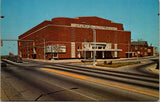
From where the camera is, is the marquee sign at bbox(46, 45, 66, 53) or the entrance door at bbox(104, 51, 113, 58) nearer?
the marquee sign at bbox(46, 45, 66, 53)

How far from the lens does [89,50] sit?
7344 cm

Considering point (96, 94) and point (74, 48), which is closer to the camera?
point (96, 94)

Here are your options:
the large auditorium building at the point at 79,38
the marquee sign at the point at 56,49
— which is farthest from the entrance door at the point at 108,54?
the marquee sign at the point at 56,49

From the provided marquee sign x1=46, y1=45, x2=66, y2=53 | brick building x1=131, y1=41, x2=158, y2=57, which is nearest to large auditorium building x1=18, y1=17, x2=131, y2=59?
marquee sign x1=46, y1=45, x2=66, y2=53

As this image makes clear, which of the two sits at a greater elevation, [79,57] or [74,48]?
[74,48]

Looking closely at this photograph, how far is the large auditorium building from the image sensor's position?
233ft

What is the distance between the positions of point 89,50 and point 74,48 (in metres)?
7.68

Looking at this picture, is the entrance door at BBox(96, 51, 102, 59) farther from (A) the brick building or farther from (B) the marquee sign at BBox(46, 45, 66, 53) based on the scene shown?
(A) the brick building

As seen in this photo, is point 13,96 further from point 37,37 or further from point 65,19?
point 37,37

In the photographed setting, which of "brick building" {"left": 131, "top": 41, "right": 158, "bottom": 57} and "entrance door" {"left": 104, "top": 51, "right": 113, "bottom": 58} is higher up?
"brick building" {"left": 131, "top": 41, "right": 158, "bottom": 57}

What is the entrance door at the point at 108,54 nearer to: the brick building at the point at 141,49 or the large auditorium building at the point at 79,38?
the large auditorium building at the point at 79,38

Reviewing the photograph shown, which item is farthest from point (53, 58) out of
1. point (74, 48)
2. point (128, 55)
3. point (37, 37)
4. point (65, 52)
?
point (128, 55)

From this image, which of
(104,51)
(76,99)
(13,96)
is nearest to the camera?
(76,99)

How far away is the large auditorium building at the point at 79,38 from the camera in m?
71.1
